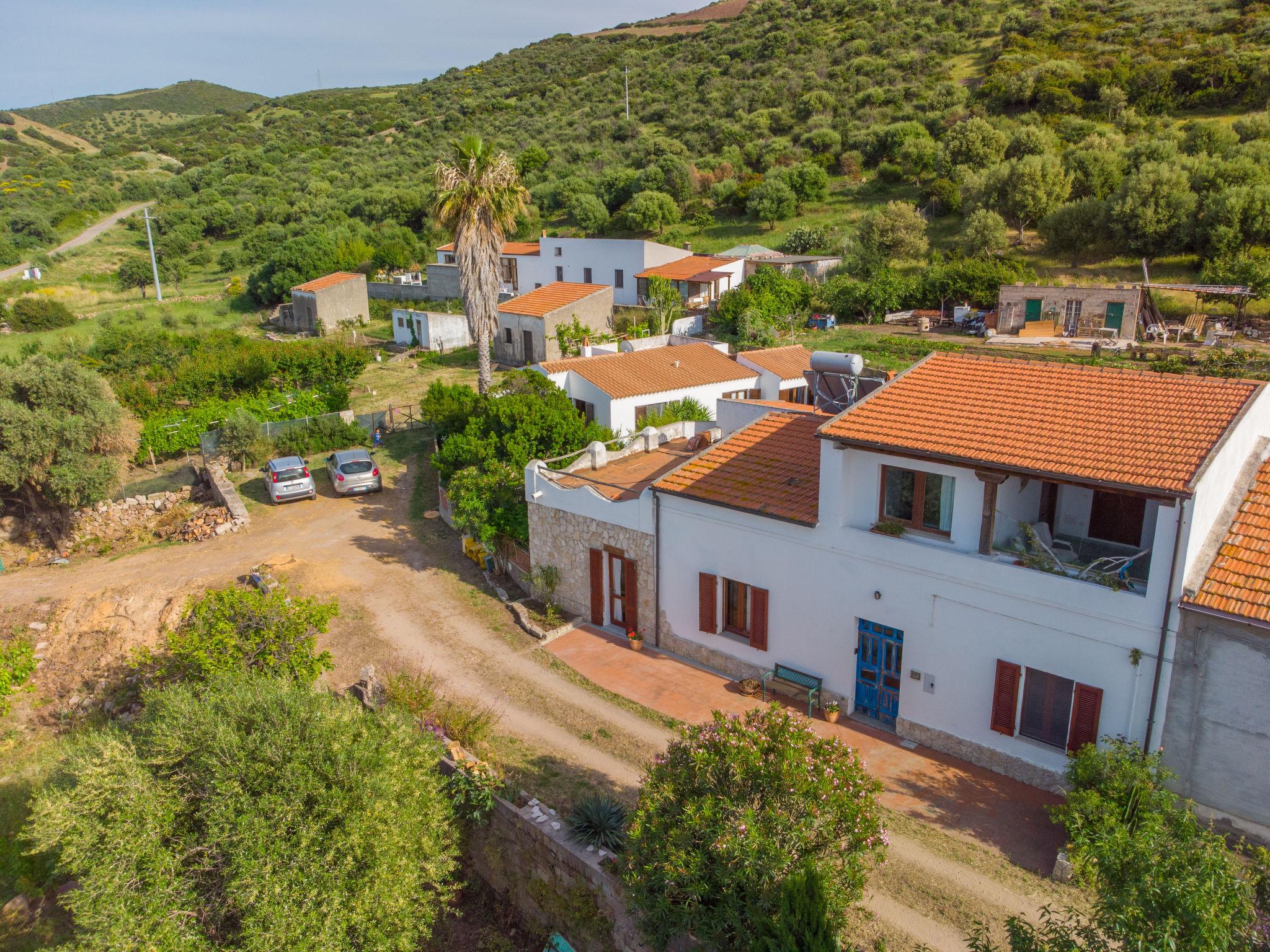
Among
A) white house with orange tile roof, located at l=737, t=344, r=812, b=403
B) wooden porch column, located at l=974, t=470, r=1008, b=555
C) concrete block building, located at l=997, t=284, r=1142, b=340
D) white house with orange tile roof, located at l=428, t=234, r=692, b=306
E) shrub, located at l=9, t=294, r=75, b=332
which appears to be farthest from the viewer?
shrub, located at l=9, t=294, r=75, b=332

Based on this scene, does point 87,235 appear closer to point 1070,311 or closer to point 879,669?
point 1070,311

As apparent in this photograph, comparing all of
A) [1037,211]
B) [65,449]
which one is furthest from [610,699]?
[1037,211]

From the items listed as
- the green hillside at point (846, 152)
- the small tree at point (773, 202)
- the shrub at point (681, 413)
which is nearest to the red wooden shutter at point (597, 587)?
the shrub at point (681, 413)

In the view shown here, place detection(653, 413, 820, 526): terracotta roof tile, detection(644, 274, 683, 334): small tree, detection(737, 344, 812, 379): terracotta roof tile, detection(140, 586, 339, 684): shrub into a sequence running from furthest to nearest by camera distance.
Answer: detection(644, 274, 683, 334): small tree
detection(737, 344, 812, 379): terracotta roof tile
detection(653, 413, 820, 526): terracotta roof tile
detection(140, 586, 339, 684): shrub

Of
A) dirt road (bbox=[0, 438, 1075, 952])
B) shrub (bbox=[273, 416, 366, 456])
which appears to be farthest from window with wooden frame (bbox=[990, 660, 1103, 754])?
shrub (bbox=[273, 416, 366, 456])

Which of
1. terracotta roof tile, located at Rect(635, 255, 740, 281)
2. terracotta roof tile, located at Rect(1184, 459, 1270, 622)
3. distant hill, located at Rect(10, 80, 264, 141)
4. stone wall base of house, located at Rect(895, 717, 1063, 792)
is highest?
distant hill, located at Rect(10, 80, 264, 141)

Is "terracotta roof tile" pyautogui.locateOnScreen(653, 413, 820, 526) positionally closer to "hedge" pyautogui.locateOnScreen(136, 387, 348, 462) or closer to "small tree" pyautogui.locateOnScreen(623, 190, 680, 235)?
"hedge" pyautogui.locateOnScreen(136, 387, 348, 462)

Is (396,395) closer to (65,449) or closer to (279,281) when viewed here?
(65,449)

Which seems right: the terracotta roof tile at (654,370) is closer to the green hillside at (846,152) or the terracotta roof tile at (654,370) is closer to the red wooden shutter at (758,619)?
the red wooden shutter at (758,619)
